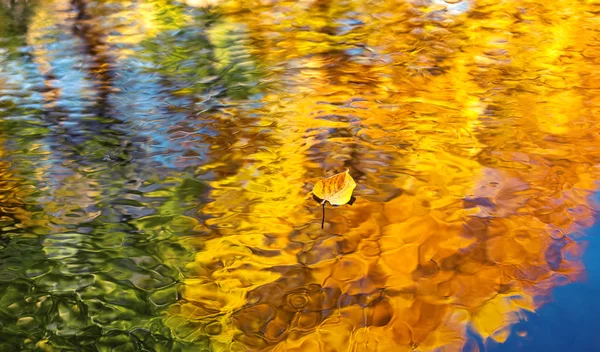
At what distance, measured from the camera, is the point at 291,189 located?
1370 millimetres

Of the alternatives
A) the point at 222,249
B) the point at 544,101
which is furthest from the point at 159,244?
the point at 544,101

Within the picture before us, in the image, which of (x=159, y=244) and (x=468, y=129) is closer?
(x=159, y=244)

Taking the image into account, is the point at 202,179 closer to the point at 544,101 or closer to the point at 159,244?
the point at 159,244

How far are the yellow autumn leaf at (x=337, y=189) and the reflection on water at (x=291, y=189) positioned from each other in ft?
0.08

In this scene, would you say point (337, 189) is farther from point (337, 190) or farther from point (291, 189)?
point (291, 189)

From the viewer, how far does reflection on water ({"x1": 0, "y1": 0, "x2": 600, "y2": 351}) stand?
3.35 ft

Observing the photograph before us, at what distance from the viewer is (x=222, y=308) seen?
1.04 meters

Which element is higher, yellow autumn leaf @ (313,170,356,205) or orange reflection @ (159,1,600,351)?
yellow autumn leaf @ (313,170,356,205)

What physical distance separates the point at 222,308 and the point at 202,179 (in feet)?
1.53

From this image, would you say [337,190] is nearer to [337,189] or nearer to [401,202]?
[337,189]

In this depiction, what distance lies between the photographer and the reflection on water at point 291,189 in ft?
3.35

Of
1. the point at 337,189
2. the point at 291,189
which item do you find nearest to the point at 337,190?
the point at 337,189

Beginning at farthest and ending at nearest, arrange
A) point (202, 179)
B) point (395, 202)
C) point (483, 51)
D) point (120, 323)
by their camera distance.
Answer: point (483, 51) → point (202, 179) → point (395, 202) → point (120, 323)

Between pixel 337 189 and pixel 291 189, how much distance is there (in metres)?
0.12
